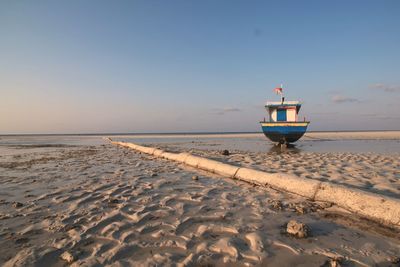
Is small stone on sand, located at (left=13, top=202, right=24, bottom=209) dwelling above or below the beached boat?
below

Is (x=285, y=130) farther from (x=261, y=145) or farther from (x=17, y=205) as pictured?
(x=17, y=205)

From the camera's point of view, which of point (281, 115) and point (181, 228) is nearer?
point (181, 228)

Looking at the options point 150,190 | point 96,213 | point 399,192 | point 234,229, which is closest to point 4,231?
point 96,213

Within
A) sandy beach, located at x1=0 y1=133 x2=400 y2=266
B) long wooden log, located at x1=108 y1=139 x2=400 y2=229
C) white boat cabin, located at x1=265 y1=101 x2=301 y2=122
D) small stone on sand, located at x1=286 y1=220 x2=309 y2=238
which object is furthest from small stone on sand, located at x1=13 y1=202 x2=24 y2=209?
white boat cabin, located at x1=265 y1=101 x2=301 y2=122

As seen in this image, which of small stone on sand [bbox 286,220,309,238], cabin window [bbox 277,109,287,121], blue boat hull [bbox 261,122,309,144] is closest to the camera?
small stone on sand [bbox 286,220,309,238]

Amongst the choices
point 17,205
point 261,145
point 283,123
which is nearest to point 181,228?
point 17,205

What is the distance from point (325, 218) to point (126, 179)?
5.10 metres

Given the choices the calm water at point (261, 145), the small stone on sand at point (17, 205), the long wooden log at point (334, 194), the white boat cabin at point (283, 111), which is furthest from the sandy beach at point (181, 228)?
the white boat cabin at point (283, 111)

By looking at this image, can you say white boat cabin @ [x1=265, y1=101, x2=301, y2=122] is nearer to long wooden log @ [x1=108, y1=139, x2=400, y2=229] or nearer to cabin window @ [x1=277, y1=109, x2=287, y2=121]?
cabin window @ [x1=277, y1=109, x2=287, y2=121]

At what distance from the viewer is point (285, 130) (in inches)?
757

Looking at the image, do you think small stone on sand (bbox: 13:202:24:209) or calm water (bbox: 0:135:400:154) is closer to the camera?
small stone on sand (bbox: 13:202:24:209)

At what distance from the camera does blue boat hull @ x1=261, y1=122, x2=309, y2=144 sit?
1881cm

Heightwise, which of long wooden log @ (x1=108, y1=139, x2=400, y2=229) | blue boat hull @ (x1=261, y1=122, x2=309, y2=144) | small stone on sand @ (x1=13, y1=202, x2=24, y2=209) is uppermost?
blue boat hull @ (x1=261, y1=122, x2=309, y2=144)

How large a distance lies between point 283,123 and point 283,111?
2.14 meters
